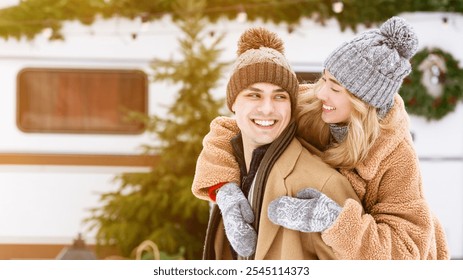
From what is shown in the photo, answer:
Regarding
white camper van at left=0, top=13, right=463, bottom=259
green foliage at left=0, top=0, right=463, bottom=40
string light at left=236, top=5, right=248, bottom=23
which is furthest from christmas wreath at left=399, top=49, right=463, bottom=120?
string light at left=236, top=5, right=248, bottom=23

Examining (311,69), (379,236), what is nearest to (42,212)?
(311,69)

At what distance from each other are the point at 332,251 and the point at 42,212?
2366 mm

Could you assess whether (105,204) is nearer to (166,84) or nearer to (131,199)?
(131,199)

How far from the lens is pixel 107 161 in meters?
3.22

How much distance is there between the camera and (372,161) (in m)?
1.23

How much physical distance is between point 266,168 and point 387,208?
0.98ft

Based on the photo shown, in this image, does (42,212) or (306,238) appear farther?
(42,212)

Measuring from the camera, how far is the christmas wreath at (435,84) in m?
3.08

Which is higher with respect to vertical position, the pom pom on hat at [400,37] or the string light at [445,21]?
the string light at [445,21]

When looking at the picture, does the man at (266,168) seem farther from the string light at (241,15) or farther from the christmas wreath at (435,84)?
the christmas wreath at (435,84)

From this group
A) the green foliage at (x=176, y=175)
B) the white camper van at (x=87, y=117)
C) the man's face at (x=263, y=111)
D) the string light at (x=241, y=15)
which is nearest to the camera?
the man's face at (x=263, y=111)

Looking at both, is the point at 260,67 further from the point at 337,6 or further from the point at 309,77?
the point at 337,6

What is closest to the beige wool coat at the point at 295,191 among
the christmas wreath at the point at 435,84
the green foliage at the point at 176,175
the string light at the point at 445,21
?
the green foliage at the point at 176,175

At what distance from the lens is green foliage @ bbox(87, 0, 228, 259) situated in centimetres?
290
